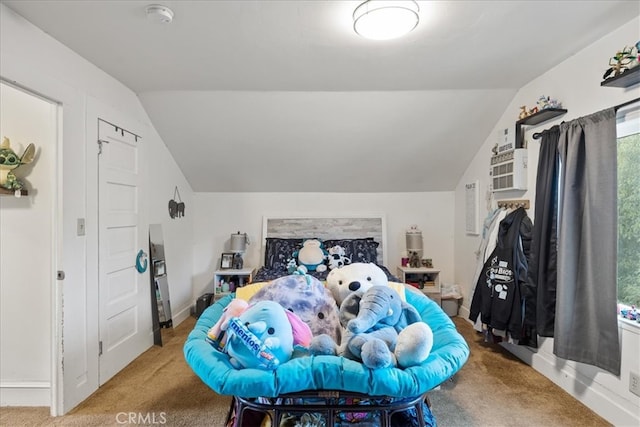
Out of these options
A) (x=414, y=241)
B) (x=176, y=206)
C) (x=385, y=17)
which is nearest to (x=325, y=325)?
(x=385, y=17)

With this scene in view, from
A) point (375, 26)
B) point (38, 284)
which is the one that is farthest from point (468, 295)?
point (38, 284)

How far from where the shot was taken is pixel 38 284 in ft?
7.21

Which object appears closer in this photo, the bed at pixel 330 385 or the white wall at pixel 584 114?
the bed at pixel 330 385

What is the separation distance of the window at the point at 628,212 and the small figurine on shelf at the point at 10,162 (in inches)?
141

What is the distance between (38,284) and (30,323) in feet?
0.84

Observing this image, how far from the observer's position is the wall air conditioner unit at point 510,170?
2.80m

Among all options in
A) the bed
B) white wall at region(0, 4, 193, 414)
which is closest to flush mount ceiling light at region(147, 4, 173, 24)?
white wall at region(0, 4, 193, 414)

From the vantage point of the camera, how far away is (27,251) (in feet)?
7.21

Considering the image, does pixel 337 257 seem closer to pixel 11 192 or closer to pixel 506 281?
pixel 506 281

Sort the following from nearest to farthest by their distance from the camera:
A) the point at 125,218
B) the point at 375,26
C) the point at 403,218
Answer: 1. the point at 375,26
2. the point at 125,218
3. the point at 403,218

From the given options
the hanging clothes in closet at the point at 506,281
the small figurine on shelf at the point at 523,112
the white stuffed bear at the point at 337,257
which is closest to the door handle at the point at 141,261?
the white stuffed bear at the point at 337,257

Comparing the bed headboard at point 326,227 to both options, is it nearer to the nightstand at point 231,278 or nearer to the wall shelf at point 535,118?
the nightstand at point 231,278

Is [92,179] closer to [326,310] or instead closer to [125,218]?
[125,218]

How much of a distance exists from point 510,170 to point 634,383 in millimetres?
1653
